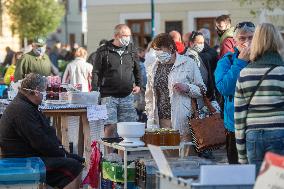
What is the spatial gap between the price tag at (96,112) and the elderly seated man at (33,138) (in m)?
1.73

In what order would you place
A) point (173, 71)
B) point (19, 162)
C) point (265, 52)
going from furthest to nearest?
point (173, 71) → point (19, 162) → point (265, 52)

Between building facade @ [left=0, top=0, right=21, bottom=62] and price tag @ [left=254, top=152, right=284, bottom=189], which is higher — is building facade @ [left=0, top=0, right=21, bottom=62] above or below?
above

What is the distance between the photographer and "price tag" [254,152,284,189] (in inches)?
179

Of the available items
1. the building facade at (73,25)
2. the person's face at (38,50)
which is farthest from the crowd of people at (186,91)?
the building facade at (73,25)

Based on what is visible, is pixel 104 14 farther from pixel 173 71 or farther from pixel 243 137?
pixel 243 137

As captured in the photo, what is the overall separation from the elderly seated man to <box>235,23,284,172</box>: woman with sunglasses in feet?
7.46

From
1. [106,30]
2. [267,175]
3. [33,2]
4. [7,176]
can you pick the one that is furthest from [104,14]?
[267,175]

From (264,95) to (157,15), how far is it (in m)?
24.4

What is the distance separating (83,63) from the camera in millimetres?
14320

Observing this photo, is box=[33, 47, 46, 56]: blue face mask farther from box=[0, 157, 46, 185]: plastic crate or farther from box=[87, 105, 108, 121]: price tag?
box=[0, 157, 46, 185]: plastic crate

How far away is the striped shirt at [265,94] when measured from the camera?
5926mm

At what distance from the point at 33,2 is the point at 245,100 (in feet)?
131

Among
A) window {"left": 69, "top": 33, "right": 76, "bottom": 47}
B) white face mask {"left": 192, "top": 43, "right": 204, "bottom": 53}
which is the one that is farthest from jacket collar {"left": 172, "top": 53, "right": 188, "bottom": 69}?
window {"left": 69, "top": 33, "right": 76, "bottom": 47}

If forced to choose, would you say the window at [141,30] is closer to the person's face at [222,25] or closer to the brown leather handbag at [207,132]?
the person's face at [222,25]
